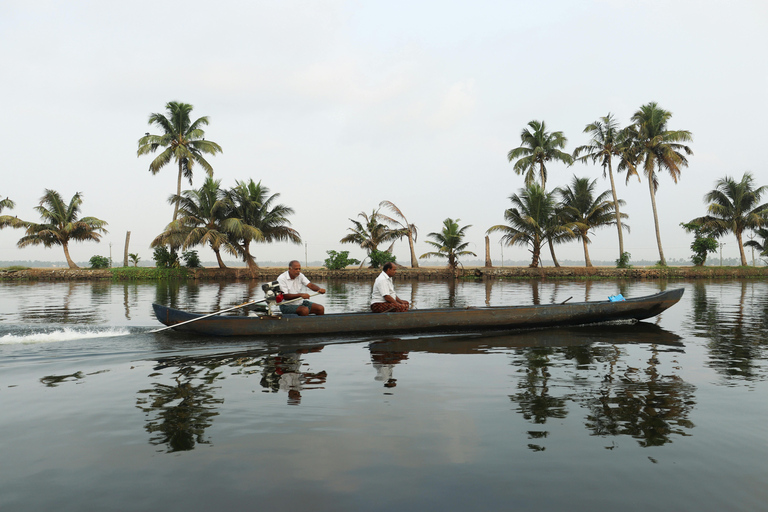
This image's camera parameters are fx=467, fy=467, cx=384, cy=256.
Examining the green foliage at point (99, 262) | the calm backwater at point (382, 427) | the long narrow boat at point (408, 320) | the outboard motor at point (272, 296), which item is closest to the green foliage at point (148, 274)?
the green foliage at point (99, 262)

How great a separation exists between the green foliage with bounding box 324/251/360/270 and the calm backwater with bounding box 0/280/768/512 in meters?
27.8

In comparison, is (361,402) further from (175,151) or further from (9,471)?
(175,151)

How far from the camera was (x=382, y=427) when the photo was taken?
13.8ft

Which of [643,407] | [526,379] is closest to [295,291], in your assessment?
[526,379]

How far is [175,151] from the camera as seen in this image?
3266 centimetres

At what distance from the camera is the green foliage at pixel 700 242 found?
3462 centimetres

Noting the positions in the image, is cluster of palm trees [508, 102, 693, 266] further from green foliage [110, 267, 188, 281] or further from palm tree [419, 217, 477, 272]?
green foliage [110, 267, 188, 281]

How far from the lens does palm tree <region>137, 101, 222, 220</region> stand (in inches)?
1287

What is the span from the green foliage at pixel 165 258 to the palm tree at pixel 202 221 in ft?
8.52

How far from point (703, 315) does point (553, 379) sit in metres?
9.35

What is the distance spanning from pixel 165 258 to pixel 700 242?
39784mm

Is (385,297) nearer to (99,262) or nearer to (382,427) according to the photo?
(382,427)

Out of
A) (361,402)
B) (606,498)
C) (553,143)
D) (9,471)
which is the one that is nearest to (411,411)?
(361,402)

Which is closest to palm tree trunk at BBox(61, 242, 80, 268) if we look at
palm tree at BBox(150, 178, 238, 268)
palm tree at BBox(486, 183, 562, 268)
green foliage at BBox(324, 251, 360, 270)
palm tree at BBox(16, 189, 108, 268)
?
palm tree at BBox(16, 189, 108, 268)
